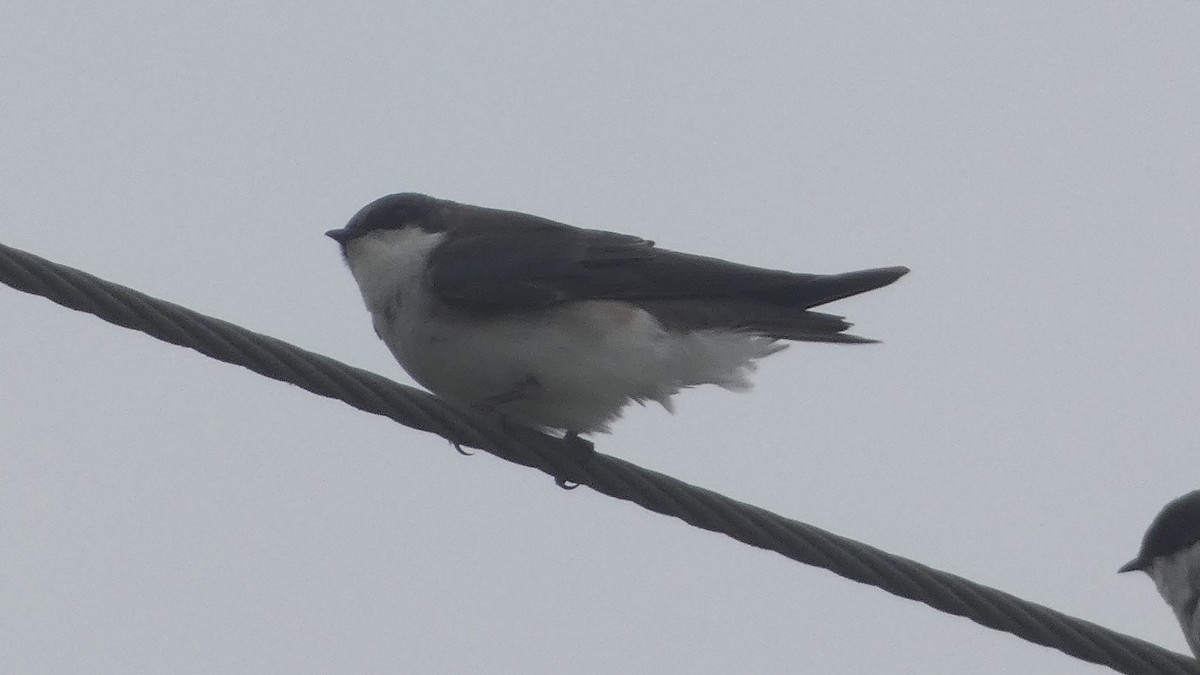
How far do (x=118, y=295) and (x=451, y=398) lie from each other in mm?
2131

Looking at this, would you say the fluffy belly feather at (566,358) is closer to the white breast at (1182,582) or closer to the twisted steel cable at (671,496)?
the twisted steel cable at (671,496)

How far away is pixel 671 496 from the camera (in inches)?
219

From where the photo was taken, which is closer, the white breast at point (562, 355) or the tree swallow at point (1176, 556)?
the white breast at point (562, 355)

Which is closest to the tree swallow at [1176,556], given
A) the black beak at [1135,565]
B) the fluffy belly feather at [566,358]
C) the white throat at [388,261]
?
the black beak at [1135,565]

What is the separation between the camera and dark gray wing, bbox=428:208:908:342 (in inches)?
274

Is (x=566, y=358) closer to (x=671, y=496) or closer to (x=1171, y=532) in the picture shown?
(x=671, y=496)

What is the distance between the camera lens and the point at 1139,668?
5559 millimetres

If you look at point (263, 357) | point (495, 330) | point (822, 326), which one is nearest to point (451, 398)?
point (495, 330)

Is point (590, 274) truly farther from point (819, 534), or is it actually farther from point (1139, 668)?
point (1139, 668)

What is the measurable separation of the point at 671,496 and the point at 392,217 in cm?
282

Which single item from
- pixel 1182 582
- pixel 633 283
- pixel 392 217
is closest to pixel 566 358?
pixel 633 283

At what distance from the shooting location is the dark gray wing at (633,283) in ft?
22.8

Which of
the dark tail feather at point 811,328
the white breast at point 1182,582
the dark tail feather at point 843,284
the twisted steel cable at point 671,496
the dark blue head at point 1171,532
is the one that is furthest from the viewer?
the dark blue head at point 1171,532

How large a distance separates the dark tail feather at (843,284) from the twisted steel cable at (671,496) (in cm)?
110
